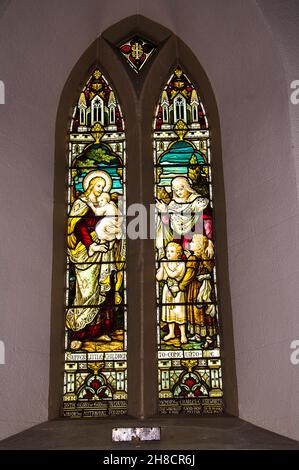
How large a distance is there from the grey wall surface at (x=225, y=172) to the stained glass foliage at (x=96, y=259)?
222 mm

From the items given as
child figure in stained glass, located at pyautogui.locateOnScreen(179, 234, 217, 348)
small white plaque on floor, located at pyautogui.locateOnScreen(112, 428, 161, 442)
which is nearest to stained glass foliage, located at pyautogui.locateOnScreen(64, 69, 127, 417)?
child figure in stained glass, located at pyautogui.locateOnScreen(179, 234, 217, 348)

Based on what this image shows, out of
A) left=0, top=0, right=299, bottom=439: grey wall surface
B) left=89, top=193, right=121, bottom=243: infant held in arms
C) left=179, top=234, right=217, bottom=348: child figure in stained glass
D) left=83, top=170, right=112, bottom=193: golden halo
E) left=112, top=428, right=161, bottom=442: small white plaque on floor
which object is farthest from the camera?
left=83, top=170, right=112, bottom=193: golden halo

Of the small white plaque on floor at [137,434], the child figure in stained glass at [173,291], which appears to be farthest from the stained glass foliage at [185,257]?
the small white plaque on floor at [137,434]

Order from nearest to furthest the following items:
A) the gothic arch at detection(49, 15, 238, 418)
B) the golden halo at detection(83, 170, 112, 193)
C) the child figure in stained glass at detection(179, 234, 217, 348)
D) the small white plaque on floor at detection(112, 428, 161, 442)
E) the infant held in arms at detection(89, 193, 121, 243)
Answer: the small white plaque on floor at detection(112, 428, 161, 442) → the gothic arch at detection(49, 15, 238, 418) → the child figure in stained glass at detection(179, 234, 217, 348) → the infant held in arms at detection(89, 193, 121, 243) → the golden halo at detection(83, 170, 112, 193)

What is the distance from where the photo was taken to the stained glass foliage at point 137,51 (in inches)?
279

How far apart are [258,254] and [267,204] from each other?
0.35m

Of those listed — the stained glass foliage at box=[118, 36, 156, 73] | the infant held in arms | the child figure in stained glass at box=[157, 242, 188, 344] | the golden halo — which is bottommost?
the child figure in stained glass at box=[157, 242, 188, 344]

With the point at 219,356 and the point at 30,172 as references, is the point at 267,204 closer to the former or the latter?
the point at 219,356

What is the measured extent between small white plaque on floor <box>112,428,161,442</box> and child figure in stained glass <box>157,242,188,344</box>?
3.30 feet

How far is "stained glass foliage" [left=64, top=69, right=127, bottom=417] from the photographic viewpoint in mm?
5922

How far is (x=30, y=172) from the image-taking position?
6.25m

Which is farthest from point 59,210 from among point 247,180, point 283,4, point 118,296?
point 283,4

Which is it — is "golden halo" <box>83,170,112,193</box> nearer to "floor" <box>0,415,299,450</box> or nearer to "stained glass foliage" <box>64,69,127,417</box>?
"stained glass foliage" <box>64,69,127,417</box>
